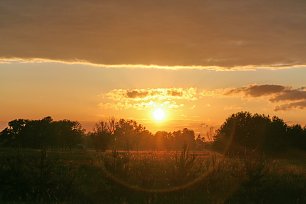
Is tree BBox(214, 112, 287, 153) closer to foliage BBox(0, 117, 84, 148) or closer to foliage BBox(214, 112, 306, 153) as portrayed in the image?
foliage BBox(214, 112, 306, 153)

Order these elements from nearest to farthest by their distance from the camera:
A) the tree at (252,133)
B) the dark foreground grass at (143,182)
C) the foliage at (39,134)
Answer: the dark foreground grass at (143,182)
the tree at (252,133)
the foliage at (39,134)

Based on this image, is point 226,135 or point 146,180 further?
point 226,135

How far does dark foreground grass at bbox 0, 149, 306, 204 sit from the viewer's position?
94.9 feet

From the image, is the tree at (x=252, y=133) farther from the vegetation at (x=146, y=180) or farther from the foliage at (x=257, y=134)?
the vegetation at (x=146, y=180)

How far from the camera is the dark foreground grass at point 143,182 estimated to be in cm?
2892

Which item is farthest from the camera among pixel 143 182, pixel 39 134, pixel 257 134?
pixel 39 134

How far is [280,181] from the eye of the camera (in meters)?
37.5

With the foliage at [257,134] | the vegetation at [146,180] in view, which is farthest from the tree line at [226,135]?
the vegetation at [146,180]

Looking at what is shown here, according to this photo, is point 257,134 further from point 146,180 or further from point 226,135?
point 146,180

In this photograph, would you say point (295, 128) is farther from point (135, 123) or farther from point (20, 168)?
point (135, 123)

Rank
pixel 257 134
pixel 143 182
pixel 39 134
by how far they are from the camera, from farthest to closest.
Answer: pixel 39 134, pixel 257 134, pixel 143 182

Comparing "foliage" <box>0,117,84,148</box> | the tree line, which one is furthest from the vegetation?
"foliage" <box>0,117,84,148</box>

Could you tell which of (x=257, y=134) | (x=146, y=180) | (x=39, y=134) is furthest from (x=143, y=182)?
(x=39, y=134)

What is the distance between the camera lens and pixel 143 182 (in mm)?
34281
